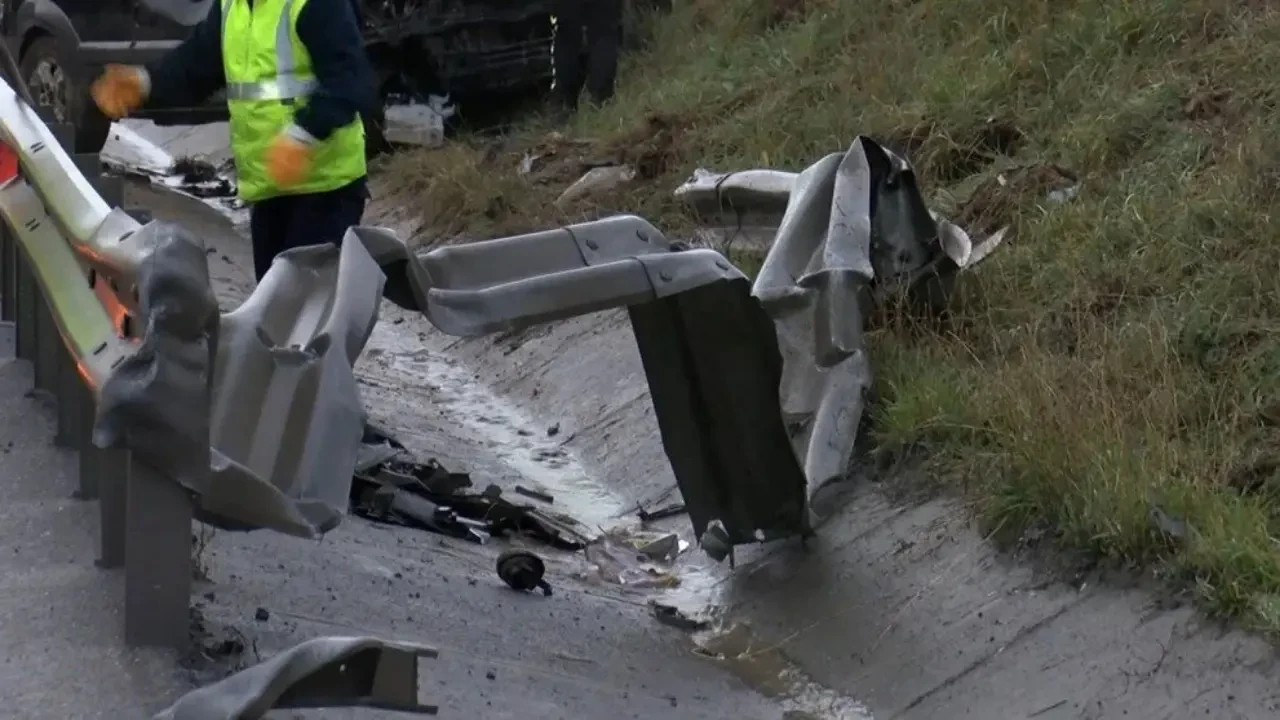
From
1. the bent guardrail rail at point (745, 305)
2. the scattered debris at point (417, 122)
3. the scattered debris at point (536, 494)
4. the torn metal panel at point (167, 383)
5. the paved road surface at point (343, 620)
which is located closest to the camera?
the torn metal panel at point (167, 383)

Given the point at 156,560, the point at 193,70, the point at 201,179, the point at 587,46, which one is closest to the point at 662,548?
the point at 193,70

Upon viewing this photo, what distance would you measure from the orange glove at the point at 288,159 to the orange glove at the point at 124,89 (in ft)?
2.14

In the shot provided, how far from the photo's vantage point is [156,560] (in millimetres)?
4277

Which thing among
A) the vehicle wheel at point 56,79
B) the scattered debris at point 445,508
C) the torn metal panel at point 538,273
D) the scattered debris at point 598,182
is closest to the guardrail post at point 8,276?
the scattered debris at point 445,508

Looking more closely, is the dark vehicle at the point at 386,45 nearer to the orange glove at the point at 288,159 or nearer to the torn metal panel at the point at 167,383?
the orange glove at the point at 288,159

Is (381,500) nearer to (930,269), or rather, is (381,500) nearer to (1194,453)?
(930,269)

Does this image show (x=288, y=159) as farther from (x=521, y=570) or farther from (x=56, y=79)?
(x=56, y=79)

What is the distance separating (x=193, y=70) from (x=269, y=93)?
509 mm

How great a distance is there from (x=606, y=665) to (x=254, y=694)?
2.07 metres

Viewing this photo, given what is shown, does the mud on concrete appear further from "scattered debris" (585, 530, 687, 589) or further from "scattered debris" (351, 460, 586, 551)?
"scattered debris" (351, 460, 586, 551)

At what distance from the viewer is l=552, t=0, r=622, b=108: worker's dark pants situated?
1545 cm

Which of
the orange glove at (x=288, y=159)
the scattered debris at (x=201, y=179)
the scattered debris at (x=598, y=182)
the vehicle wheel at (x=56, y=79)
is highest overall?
the orange glove at (x=288, y=159)

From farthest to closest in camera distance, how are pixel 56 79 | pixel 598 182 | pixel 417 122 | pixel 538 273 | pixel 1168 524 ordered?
pixel 417 122
pixel 56 79
pixel 598 182
pixel 538 273
pixel 1168 524

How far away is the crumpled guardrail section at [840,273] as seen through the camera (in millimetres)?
6426
